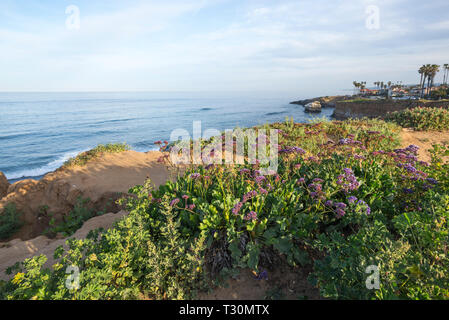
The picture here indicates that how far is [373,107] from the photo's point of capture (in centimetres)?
4556

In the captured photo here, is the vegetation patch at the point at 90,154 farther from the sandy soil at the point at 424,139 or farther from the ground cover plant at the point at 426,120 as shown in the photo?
the ground cover plant at the point at 426,120

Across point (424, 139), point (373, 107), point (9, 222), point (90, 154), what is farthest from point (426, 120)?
point (373, 107)

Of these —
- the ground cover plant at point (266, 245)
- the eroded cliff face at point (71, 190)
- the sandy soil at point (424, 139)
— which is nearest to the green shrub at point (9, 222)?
the eroded cliff face at point (71, 190)

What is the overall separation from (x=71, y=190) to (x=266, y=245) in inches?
335

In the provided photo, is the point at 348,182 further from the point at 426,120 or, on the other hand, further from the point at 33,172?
the point at 33,172

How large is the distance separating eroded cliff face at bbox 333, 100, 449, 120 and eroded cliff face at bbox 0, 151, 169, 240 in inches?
1692

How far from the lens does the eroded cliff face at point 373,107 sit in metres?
39.4

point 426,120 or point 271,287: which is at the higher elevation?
point 426,120

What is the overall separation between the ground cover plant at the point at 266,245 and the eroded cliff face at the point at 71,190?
4521 mm

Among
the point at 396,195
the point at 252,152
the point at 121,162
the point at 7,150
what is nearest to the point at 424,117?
the point at 252,152

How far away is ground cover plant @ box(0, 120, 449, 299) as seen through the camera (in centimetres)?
241

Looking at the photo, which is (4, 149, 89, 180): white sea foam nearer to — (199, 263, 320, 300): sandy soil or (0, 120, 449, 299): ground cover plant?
(0, 120, 449, 299): ground cover plant

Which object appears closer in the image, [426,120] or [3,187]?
[3,187]
